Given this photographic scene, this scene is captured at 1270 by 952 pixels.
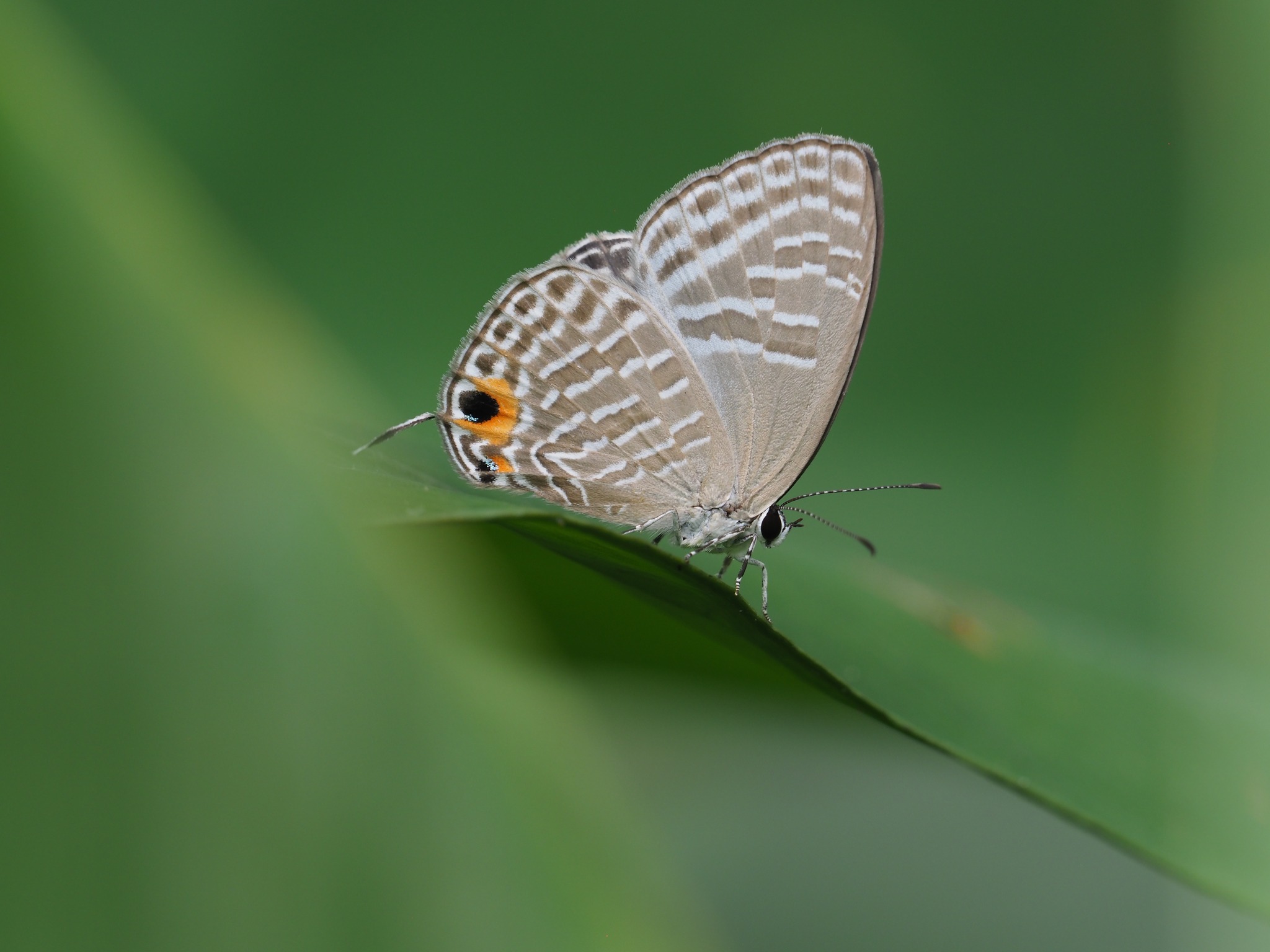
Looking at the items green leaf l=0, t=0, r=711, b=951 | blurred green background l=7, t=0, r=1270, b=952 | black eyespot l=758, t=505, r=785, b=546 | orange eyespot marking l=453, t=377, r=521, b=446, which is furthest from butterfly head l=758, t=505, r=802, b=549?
green leaf l=0, t=0, r=711, b=951

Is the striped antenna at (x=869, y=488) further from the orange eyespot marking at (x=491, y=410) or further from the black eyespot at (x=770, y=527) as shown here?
the orange eyespot marking at (x=491, y=410)

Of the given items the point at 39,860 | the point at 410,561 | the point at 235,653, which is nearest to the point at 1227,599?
the point at 410,561

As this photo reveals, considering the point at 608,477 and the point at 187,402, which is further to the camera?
the point at 608,477

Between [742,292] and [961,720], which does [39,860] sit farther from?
[742,292]

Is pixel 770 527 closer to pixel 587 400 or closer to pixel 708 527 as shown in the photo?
pixel 708 527

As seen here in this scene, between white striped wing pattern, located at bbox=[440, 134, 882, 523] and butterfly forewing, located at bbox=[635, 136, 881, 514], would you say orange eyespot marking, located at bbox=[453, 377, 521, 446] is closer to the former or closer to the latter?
white striped wing pattern, located at bbox=[440, 134, 882, 523]

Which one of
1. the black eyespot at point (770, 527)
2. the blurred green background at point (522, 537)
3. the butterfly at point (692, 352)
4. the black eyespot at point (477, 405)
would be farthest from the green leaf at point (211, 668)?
the black eyespot at point (770, 527)

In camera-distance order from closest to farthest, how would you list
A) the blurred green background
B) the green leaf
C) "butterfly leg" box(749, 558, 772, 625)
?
the green leaf
the blurred green background
"butterfly leg" box(749, 558, 772, 625)
